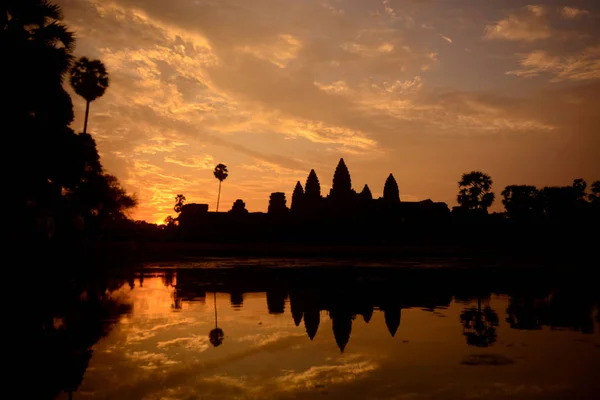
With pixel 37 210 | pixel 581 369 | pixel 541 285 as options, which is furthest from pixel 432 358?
pixel 37 210

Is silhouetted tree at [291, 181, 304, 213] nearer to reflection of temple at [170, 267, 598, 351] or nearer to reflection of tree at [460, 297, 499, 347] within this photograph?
reflection of temple at [170, 267, 598, 351]

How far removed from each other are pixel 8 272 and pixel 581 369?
1461 centimetres

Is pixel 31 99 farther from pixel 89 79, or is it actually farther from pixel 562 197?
pixel 562 197

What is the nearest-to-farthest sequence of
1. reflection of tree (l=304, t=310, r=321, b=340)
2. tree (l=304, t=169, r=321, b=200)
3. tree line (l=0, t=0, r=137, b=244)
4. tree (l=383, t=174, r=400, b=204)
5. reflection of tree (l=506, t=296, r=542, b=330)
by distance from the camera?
reflection of tree (l=304, t=310, r=321, b=340) → reflection of tree (l=506, t=296, r=542, b=330) → tree line (l=0, t=0, r=137, b=244) → tree (l=304, t=169, r=321, b=200) → tree (l=383, t=174, r=400, b=204)

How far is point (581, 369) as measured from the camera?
570cm

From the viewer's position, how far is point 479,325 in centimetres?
871

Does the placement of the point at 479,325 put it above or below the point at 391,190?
below

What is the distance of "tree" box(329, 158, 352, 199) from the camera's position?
284 feet

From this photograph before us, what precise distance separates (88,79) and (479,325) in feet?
129

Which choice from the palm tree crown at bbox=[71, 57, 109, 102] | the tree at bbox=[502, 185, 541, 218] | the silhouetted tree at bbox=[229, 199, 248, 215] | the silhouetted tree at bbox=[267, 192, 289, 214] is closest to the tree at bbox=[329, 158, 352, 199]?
the silhouetted tree at bbox=[267, 192, 289, 214]

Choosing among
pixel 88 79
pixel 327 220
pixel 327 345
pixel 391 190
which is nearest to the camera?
pixel 327 345

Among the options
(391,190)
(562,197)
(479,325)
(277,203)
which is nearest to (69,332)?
(479,325)

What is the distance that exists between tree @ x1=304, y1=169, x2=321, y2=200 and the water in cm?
7600

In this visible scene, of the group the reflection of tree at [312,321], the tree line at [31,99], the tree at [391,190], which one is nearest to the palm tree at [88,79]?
the tree line at [31,99]
